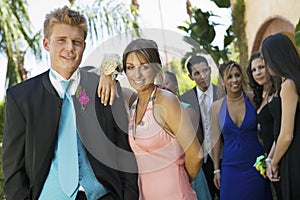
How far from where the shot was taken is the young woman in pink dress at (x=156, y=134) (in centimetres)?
259

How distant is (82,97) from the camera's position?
2.48 m

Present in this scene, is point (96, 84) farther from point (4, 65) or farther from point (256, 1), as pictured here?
point (4, 65)

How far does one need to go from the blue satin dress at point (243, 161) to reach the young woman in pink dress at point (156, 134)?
160cm

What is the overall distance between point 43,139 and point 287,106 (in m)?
1.52

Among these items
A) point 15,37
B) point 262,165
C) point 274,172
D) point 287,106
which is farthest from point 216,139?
point 15,37

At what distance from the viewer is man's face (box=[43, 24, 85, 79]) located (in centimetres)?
247

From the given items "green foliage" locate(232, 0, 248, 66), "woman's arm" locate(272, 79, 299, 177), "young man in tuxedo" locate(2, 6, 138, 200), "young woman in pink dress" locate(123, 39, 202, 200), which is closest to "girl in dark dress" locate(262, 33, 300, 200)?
"woman's arm" locate(272, 79, 299, 177)

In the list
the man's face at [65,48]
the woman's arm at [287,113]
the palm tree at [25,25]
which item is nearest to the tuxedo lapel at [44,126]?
the man's face at [65,48]

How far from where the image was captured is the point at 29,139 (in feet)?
7.88

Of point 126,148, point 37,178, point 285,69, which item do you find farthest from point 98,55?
point 285,69

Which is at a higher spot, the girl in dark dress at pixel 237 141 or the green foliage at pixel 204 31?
the green foliage at pixel 204 31

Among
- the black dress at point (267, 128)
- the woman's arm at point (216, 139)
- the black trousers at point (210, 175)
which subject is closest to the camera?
the black dress at point (267, 128)

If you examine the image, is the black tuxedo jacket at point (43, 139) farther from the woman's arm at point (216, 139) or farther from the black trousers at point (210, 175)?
the black trousers at point (210, 175)

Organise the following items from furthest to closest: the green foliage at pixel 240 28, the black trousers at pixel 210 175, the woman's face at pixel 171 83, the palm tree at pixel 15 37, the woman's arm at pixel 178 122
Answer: the green foliage at pixel 240 28 → the palm tree at pixel 15 37 → the black trousers at pixel 210 175 → the woman's face at pixel 171 83 → the woman's arm at pixel 178 122
